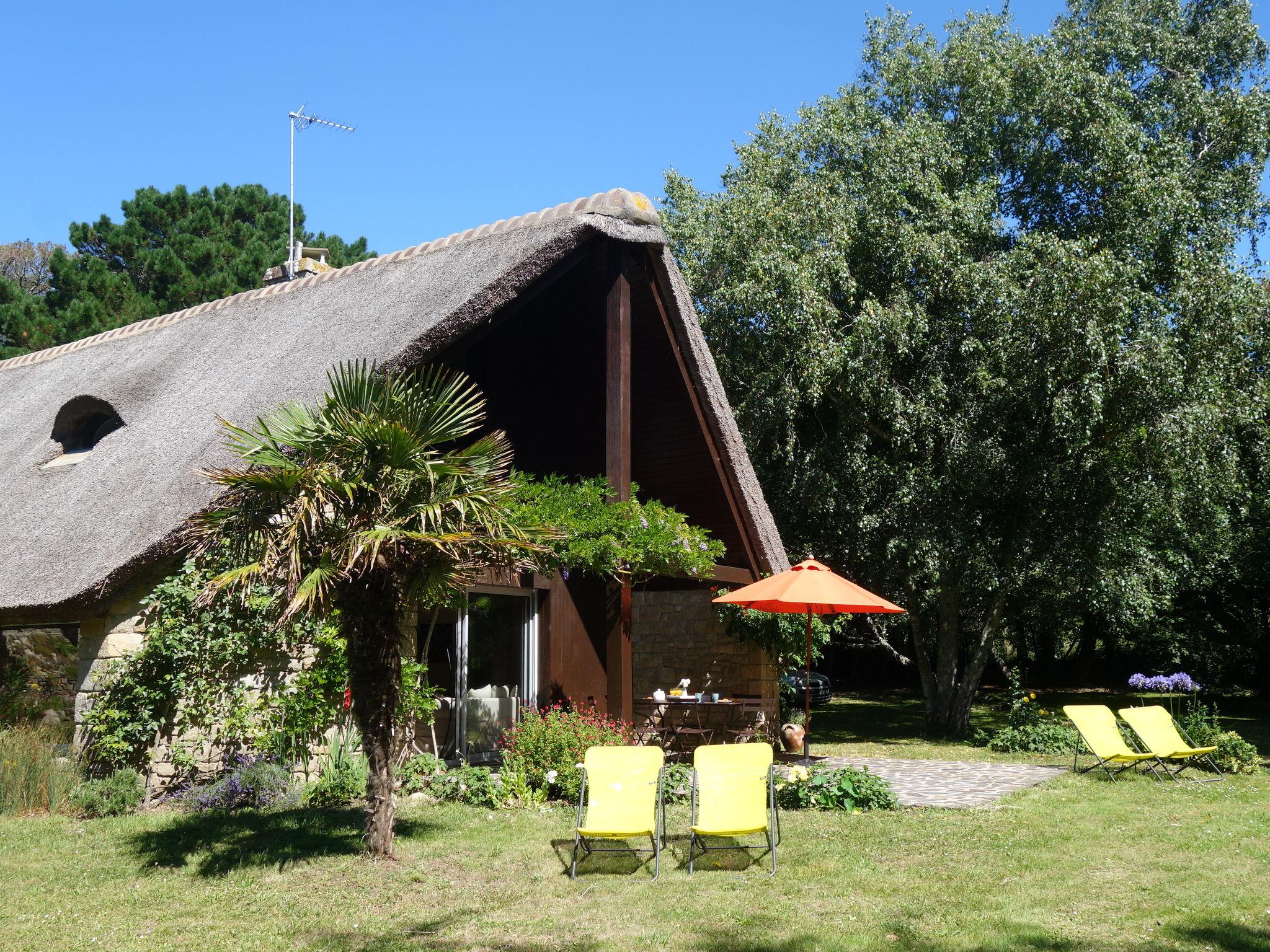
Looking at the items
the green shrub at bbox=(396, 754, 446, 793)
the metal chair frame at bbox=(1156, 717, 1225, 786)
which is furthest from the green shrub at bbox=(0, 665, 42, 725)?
the metal chair frame at bbox=(1156, 717, 1225, 786)

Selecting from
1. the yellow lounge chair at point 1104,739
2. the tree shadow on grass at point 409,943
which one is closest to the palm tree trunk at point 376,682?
the tree shadow on grass at point 409,943

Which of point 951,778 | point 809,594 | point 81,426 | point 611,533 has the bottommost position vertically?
point 951,778

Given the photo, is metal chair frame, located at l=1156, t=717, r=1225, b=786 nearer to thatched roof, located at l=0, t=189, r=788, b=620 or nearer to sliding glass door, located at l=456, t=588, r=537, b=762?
thatched roof, located at l=0, t=189, r=788, b=620

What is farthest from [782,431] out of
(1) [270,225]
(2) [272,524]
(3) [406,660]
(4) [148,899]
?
(1) [270,225]

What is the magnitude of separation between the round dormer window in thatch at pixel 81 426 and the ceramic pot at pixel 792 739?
8222 mm

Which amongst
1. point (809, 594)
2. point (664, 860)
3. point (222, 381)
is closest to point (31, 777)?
point (222, 381)

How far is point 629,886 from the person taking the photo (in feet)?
20.6

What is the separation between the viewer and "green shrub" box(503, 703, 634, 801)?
352 inches

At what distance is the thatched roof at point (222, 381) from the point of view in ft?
27.3

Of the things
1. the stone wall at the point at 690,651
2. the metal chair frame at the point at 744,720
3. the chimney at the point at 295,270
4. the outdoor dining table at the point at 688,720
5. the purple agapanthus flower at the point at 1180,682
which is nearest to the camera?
the outdoor dining table at the point at 688,720

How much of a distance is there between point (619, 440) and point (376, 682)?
431 cm

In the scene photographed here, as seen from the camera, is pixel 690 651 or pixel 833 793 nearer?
pixel 833 793

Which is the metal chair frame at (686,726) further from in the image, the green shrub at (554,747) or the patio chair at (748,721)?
the green shrub at (554,747)

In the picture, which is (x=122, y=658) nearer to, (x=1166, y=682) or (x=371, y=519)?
(x=371, y=519)
